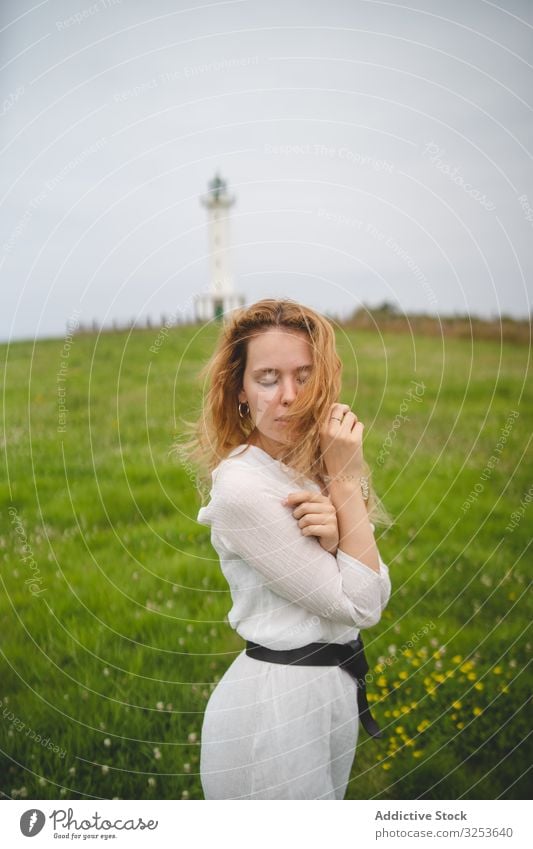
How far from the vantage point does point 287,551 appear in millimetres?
1240

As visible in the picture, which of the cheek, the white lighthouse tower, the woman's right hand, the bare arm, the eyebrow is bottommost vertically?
the bare arm

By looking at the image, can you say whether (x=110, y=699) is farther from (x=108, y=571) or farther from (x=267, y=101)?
(x=267, y=101)

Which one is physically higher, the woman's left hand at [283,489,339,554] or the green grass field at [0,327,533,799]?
the woman's left hand at [283,489,339,554]

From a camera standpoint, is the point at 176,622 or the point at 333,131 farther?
the point at 176,622

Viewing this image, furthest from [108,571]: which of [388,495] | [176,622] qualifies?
[388,495]

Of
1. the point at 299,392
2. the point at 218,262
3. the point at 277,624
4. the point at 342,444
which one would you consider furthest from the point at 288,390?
the point at 218,262

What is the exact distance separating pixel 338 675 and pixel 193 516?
67.9 inches

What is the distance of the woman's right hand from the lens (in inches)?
50.4

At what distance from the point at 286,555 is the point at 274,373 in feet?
1.22
